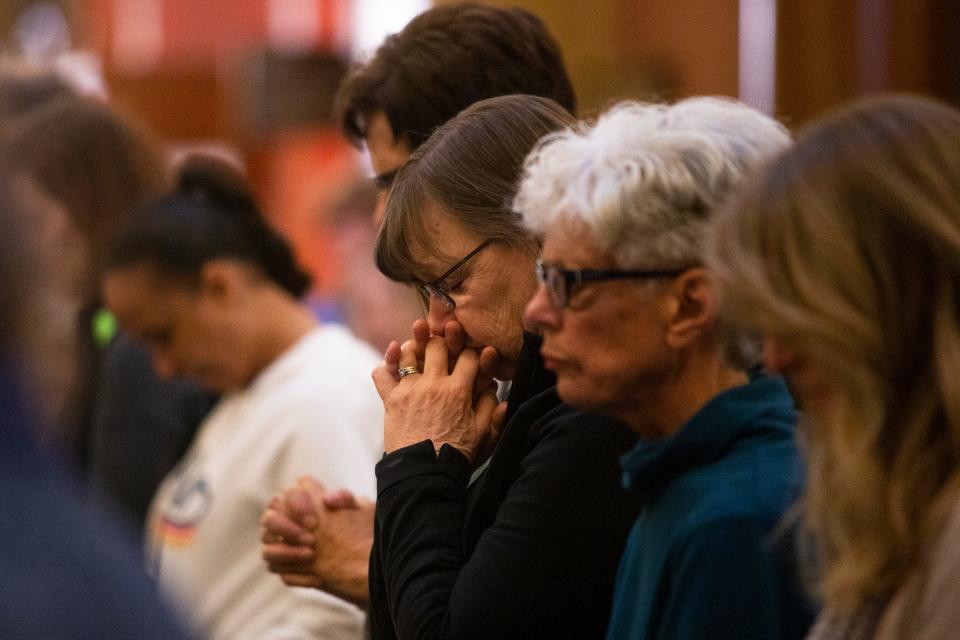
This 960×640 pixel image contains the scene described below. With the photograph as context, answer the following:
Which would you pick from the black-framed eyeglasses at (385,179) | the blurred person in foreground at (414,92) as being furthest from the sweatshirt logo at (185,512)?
the black-framed eyeglasses at (385,179)

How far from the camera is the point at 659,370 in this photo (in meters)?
1.66

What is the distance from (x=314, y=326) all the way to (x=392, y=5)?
356 inches

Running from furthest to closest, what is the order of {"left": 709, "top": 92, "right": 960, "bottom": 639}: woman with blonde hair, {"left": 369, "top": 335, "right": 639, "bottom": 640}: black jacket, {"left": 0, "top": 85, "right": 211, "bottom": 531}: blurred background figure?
{"left": 0, "top": 85, "right": 211, "bottom": 531}: blurred background figure
{"left": 369, "top": 335, "right": 639, "bottom": 640}: black jacket
{"left": 709, "top": 92, "right": 960, "bottom": 639}: woman with blonde hair

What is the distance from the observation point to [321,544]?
7.70 ft

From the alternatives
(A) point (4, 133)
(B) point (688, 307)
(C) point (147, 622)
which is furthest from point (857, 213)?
(A) point (4, 133)

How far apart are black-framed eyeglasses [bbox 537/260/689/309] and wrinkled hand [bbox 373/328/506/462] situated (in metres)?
0.34

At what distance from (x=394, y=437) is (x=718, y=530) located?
610 mm

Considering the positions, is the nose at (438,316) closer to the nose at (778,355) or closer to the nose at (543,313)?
the nose at (543,313)

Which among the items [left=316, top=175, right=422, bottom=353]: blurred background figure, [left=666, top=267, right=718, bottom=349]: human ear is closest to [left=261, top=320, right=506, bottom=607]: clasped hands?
[left=666, top=267, right=718, bottom=349]: human ear

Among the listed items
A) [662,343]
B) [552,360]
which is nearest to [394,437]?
[552,360]

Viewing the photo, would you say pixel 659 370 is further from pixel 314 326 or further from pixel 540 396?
pixel 314 326

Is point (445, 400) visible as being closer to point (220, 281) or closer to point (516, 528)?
point (516, 528)

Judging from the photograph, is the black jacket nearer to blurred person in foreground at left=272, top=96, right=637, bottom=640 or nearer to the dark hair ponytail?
blurred person in foreground at left=272, top=96, right=637, bottom=640

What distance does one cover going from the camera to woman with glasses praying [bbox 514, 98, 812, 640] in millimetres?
1577
